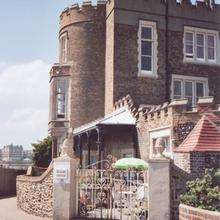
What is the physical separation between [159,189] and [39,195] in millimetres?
6032

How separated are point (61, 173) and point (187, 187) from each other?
4464mm

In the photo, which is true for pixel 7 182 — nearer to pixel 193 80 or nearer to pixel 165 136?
pixel 193 80

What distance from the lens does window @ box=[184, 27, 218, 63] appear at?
28781 mm

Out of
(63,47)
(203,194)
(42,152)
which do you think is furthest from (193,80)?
(203,194)

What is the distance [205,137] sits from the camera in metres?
15.5

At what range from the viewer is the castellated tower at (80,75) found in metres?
28.7

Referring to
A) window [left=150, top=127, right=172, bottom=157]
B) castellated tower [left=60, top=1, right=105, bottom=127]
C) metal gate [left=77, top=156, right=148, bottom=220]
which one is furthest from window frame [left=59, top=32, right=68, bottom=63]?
metal gate [left=77, top=156, right=148, bottom=220]

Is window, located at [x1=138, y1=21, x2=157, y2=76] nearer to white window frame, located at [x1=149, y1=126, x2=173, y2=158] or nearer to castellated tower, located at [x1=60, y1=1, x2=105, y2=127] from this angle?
castellated tower, located at [x1=60, y1=1, x2=105, y2=127]

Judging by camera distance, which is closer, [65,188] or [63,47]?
[65,188]

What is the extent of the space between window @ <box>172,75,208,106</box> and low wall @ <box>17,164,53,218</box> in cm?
1129

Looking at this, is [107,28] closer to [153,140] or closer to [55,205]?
[153,140]

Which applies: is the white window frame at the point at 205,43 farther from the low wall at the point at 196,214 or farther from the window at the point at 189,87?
the low wall at the point at 196,214

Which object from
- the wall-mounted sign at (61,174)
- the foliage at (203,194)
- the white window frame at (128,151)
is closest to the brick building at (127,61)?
the white window frame at (128,151)

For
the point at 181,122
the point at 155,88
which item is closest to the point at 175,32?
the point at 155,88
